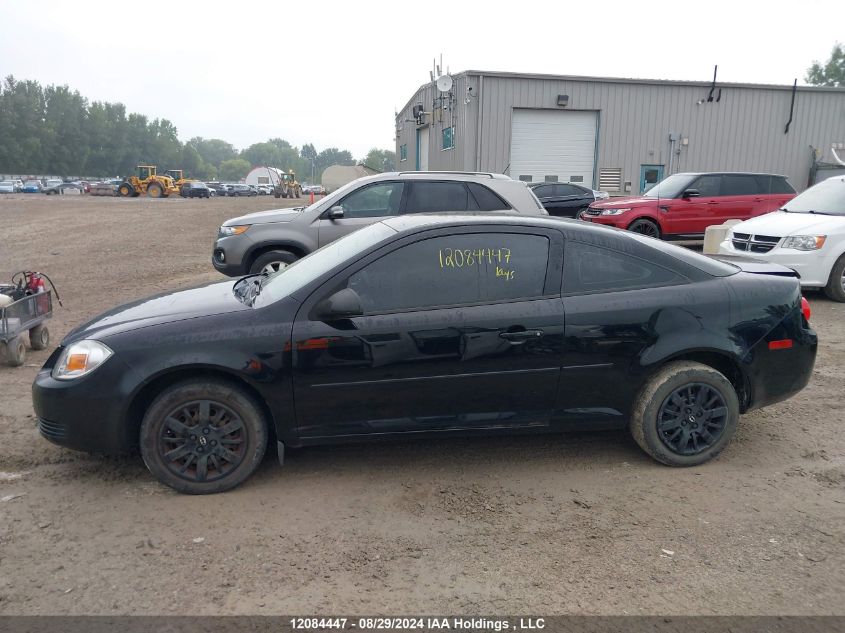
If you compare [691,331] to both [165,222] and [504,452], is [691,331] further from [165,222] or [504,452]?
[165,222]

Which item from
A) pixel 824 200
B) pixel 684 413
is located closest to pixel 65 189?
pixel 824 200

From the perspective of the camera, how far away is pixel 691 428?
4.15 m

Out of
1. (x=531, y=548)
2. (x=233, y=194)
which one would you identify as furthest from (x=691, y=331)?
(x=233, y=194)

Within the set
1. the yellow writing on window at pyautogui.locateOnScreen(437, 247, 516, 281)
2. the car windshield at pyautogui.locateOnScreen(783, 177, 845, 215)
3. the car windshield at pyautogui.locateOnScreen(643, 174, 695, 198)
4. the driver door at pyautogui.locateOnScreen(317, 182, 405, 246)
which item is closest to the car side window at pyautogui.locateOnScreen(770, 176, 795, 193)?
the car windshield at pyautogui.locateOnScreen(643, 174, 695, 198)

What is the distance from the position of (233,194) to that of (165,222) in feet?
162

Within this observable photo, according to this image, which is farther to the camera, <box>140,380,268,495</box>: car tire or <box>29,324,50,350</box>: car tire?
<box>29,324,50,350</box>: car tire

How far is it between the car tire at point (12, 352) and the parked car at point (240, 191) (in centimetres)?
6849

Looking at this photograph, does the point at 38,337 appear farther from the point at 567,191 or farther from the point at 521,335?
the point at 567,191

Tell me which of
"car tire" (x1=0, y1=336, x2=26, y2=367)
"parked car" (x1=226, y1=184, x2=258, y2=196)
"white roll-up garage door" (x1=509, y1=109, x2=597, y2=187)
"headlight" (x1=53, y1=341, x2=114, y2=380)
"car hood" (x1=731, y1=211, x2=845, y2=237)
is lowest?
"car tire" (x1=0, y1=336, x2=26, y2=367)

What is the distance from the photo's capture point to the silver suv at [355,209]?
8.12m

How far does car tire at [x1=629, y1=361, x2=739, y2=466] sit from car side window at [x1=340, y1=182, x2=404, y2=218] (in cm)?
496

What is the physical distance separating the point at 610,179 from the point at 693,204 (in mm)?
11145

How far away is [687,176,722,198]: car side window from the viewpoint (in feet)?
46.1

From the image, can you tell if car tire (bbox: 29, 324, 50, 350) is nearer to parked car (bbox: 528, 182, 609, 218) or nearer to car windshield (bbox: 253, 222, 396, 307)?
car windshield (bbox: 253, 222, 396, 307)
